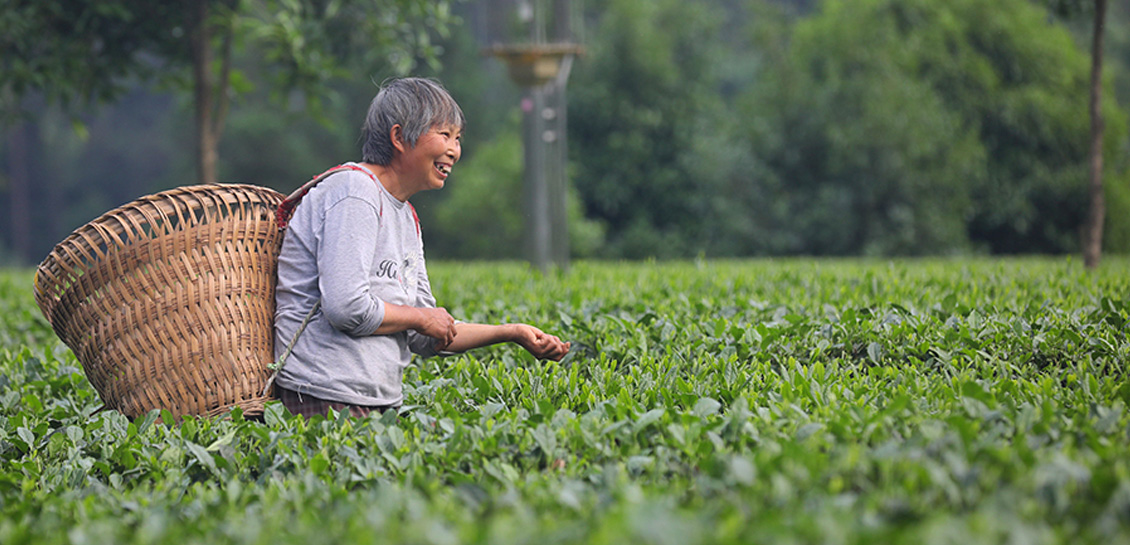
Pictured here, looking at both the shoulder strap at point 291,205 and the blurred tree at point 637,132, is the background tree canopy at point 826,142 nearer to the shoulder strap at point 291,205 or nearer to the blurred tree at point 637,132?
the blurred tree at point 637,132

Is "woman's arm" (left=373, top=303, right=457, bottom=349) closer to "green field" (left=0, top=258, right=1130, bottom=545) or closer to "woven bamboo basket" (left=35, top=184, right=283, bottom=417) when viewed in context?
"green field" (left=0, top=258, right=1130, bottom=545)

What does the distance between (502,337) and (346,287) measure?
→ 1.95 ft

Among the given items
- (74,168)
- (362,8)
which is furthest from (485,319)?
(74,168)

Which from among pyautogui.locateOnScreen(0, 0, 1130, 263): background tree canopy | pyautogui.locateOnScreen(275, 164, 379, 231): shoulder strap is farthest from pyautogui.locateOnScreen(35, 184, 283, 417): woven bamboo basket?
pyautogui.locateOnScreen(0, 0, 1130, 263): background tree canopy

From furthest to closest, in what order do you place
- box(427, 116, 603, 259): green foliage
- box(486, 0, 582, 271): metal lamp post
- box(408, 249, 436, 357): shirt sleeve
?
1. box(427, 116, 603, 259): green foliage
2. box(486, 0, 582, 271): metal lamp post
3. box(408, 249, 436, 357): shirt sleeve

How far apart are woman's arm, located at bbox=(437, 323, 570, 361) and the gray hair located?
624mm

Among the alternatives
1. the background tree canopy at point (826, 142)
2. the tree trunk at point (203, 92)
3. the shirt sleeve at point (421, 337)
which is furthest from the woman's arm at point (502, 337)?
the background tree canopy at point (826, 142)

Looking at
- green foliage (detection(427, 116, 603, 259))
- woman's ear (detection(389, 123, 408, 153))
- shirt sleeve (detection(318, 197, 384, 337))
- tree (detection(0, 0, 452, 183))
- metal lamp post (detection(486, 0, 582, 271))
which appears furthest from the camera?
green foliage (detection(427, 116, 603, 259))

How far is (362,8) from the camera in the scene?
7.84 meters

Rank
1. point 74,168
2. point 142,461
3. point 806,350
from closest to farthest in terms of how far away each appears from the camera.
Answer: point 142,461 → point 806,350 → point 74,168

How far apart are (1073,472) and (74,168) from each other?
44295 mm

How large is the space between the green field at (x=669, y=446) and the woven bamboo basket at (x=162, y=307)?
0.47ft

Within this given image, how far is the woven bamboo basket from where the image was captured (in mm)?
2926

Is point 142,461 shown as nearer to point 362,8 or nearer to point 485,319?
point 485,319
